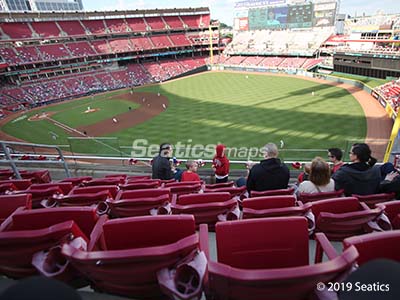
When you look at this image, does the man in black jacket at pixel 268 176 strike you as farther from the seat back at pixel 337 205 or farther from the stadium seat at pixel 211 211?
the seat back at pixel 337 205

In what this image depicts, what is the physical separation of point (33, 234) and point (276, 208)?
236cm

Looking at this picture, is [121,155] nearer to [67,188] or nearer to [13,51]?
[67,188]

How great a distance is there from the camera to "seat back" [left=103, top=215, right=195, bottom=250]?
2055 mm

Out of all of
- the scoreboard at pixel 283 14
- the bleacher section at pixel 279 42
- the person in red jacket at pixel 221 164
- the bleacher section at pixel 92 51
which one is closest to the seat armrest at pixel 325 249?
the person in red jacket at pixel 221 164

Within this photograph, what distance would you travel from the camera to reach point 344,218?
2.52m

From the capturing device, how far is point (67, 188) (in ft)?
15.5

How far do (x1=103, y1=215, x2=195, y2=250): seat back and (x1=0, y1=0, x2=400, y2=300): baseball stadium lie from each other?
0.04 ft

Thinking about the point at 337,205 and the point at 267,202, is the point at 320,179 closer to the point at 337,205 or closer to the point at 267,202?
the point at 337,205

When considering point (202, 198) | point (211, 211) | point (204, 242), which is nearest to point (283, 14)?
point (202, 198)

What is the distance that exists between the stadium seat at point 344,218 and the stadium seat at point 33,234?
2314mm

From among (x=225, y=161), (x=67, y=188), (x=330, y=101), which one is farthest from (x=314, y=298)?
(x=330, y=101)

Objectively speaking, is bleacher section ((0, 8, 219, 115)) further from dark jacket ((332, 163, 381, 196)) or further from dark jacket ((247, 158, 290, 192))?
dark jacket ((332, 163, 381, 196))

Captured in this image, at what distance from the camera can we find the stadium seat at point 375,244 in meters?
1.76

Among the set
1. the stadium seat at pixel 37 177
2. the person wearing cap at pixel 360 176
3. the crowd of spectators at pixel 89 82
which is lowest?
the crowd of spectators at pixel 89 82
